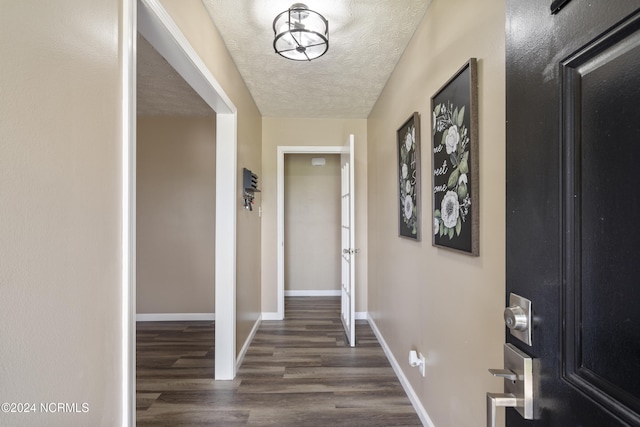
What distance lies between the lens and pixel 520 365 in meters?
0.61

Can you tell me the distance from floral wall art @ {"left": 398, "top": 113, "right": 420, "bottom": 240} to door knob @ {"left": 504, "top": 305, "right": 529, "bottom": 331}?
4.19 ft

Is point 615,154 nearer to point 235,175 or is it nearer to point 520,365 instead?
point 520,365

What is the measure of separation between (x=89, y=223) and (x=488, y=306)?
4.57 ft

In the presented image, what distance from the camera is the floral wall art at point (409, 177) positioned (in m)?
1.90

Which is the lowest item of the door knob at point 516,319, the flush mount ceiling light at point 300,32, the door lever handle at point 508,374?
the door lever handle at point 508,374

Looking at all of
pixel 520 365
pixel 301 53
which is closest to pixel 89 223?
pixel 520 365

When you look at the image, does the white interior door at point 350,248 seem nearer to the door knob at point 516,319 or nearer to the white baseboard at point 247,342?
the white baseboard at point 247,342

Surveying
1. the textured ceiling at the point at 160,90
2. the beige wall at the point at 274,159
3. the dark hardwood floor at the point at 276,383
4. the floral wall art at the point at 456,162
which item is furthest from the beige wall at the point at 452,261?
the textured ceiling at the point at 160,90

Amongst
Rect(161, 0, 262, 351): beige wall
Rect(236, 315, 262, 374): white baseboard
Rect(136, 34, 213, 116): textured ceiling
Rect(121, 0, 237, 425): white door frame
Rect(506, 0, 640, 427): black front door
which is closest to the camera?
Rect(506, 0, 640, 427): black front door

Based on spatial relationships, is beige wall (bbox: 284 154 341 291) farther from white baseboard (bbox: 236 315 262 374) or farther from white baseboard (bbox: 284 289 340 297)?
white baseboard (bbox: 236 315 262 374)

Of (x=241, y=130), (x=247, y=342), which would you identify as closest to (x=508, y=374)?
(x=241, y=130)

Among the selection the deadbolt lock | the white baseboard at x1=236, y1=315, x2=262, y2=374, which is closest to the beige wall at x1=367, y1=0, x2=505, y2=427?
the deadbolt lock

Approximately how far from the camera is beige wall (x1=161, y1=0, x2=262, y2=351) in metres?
1.62

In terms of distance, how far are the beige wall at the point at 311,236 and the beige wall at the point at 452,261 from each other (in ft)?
7.38
